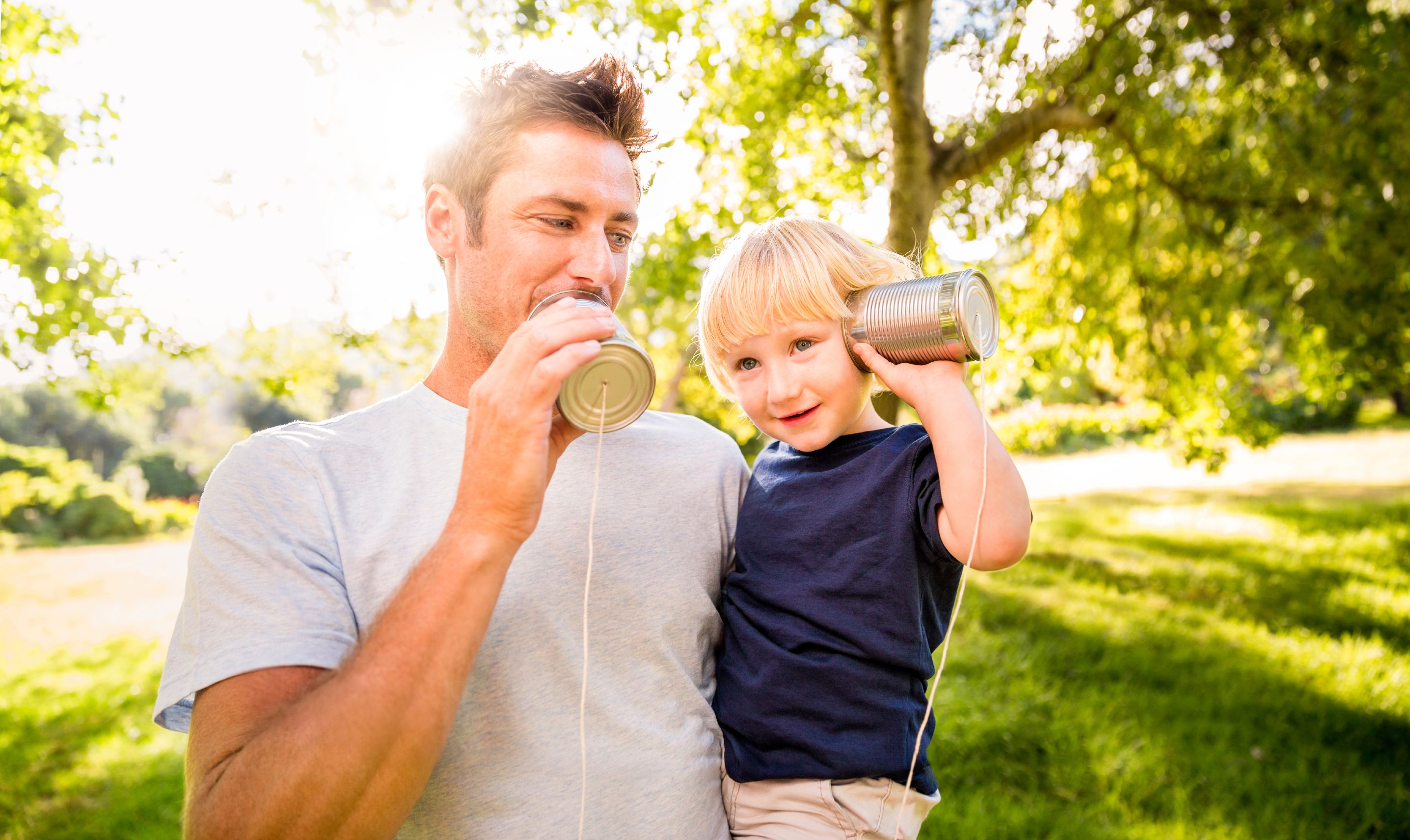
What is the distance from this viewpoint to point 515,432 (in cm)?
138

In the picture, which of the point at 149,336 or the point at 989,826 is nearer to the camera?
the point at 989,826

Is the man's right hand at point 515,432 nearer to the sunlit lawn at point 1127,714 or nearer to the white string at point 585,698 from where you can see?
the white string at point 585,698

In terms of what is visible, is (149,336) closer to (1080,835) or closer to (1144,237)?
(1080,835)

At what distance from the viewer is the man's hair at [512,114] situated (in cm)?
199

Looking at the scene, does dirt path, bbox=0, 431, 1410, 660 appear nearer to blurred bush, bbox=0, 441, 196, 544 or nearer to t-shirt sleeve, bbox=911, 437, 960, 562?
blurred bush, bbox=0, 441, 196, 544

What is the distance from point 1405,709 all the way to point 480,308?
691 centimetres

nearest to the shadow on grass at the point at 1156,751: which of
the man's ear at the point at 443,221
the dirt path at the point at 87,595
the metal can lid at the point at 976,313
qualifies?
Result: the metal can lid at the point at 976,313

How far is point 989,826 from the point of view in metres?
4.07

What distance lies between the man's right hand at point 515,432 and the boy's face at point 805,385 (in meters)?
0.74

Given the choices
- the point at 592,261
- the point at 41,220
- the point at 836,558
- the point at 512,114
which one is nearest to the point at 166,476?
the point at 41,220

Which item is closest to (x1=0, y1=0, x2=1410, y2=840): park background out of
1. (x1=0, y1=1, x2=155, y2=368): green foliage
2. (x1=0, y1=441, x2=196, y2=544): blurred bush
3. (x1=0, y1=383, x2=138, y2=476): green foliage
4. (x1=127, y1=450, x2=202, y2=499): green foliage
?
(x1=0, y1=1, x2=155, y2=368): green foliage

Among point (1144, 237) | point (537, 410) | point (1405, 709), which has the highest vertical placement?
point (1144, 237)

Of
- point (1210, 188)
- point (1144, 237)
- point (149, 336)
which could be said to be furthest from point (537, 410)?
point (1144, 237)

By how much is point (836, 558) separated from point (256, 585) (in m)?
1.25
